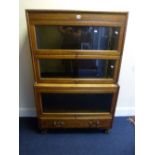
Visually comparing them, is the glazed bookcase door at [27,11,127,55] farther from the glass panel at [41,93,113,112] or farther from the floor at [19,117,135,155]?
the floor at [19,117,135,155]

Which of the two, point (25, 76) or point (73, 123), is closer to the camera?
point (73, 123)

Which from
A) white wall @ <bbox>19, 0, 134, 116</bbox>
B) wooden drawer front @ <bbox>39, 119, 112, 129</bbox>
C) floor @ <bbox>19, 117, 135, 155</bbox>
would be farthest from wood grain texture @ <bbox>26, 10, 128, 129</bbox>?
white wall @ <bbox>19, 0, 134, 116</bbox>

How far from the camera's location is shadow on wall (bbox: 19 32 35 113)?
2.16 metres

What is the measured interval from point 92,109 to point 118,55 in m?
0.69

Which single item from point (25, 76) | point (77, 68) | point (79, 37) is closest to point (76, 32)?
point (79, 37)

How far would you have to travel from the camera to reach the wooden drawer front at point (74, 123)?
2.05m

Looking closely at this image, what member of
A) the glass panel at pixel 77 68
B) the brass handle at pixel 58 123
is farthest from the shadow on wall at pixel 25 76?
the brass handle at pixel 58 123

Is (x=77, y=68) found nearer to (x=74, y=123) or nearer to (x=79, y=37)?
(x=79, y=37)

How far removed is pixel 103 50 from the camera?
5.99 feet

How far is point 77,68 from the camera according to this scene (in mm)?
1937

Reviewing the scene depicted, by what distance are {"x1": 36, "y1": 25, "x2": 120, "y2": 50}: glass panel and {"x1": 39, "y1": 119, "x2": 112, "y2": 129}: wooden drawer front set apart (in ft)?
2.66

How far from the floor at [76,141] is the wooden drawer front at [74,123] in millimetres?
137

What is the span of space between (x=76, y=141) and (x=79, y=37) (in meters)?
1.13
